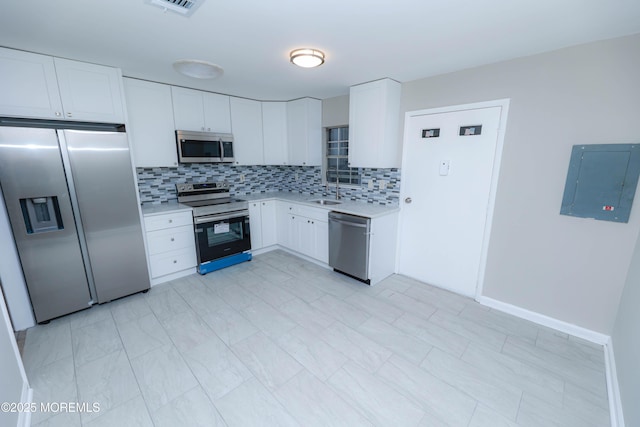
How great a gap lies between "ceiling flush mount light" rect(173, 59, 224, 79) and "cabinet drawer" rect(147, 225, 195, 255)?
1.80 meters

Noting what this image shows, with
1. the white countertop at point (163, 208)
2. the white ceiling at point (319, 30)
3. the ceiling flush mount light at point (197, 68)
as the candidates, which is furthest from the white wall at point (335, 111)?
the white countertop at point (163, 208)

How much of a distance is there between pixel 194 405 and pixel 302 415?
699 mm

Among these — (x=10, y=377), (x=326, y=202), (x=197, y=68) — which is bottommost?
(x=10, y=377)

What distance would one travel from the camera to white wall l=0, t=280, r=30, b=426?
52.9 inches

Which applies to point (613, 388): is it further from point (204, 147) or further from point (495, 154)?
point (204, 147)

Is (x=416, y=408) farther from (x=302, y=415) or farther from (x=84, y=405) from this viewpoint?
(x=84, y=405)

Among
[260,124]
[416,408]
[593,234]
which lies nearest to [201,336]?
[416,408]

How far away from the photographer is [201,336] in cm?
227

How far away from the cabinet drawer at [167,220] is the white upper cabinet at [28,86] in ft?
4.09

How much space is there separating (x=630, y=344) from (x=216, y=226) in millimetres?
3887

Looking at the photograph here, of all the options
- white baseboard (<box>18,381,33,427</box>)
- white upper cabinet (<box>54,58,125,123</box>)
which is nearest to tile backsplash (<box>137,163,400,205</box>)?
→ white upper cabinet (<box>54,58,125,123</box>)

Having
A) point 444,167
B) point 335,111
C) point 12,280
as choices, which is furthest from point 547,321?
point 12,280

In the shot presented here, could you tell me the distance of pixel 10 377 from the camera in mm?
1482

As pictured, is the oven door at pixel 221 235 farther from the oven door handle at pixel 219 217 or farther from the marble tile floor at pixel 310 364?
the marble tile floor at pixel 310 364
